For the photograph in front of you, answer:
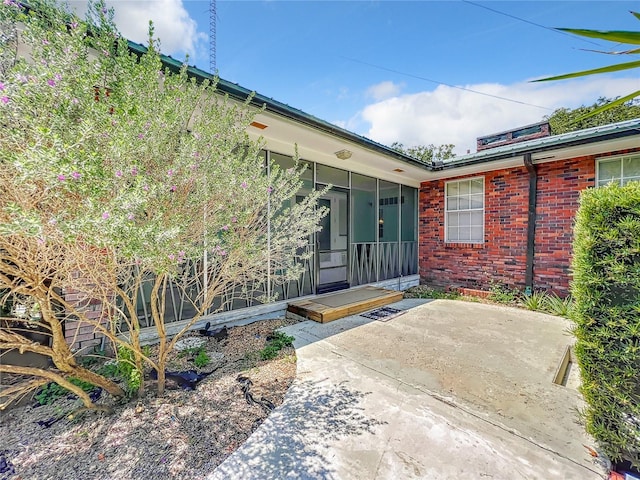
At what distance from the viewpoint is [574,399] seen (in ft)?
8.30

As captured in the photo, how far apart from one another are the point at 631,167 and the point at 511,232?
2203 mm

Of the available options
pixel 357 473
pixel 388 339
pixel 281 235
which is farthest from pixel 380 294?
pixel 357 473

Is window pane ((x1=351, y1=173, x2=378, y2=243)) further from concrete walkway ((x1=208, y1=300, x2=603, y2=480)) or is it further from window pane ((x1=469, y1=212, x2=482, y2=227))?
concrete walkway ((x1=208, y1=300, x2=603, y2=480))

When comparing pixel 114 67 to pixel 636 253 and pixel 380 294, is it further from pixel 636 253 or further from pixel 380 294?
pixel 380 294

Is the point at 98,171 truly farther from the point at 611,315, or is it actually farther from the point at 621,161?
the point at 621,161

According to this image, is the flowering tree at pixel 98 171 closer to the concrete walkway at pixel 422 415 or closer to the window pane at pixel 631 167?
the concrete walkway at pixel 422 415

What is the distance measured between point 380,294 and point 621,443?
431 cm

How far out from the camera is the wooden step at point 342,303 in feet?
15.6

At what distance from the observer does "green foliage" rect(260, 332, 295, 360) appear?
338 cm

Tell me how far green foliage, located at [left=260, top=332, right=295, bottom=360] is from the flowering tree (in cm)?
119

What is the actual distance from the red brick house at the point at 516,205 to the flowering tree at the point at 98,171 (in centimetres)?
597

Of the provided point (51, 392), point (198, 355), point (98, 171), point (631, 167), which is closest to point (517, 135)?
point (631, 167)

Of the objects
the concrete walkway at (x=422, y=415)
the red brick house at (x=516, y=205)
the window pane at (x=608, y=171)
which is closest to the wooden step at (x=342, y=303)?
the concrete walkway at (x=422, y=415)

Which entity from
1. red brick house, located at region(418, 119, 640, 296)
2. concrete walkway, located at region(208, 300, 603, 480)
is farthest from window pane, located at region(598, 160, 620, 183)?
concrete walkway, located at region(208, 300, 603, 480)
